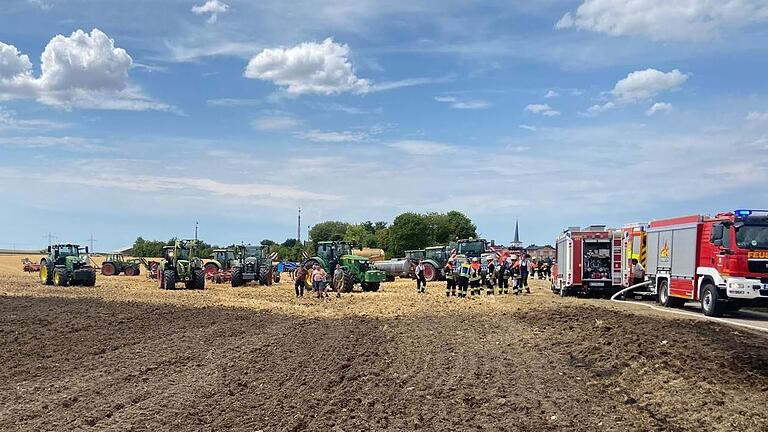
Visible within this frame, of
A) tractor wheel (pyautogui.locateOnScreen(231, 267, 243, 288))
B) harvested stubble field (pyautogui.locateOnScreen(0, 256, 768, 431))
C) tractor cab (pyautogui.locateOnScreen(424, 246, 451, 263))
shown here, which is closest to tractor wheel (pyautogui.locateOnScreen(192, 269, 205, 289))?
tractor wheel (pyautogui.locateOnScreen(231, 267, 243, 288))

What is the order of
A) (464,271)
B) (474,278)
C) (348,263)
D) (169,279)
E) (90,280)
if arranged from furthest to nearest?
(90,280) → (169,279) → (348,263) → (474,278) → (464,271)

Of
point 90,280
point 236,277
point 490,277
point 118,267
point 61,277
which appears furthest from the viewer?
point 118,267

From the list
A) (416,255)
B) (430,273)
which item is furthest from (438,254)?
(430,273)

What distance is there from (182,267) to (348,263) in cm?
835

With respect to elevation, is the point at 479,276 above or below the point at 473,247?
below

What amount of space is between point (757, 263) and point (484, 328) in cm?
716

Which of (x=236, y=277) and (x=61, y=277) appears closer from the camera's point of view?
(x=61, y=277)

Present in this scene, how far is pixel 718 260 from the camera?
57.7ft

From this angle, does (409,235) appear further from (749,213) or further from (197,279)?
(749,213)

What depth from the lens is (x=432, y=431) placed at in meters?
7.14

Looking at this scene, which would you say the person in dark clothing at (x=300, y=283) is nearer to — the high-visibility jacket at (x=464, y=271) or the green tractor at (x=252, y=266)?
the high-visibility jacket at (x=464, y=271)

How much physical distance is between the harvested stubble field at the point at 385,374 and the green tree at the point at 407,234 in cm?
8926

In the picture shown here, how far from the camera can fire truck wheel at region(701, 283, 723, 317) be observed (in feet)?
57.9

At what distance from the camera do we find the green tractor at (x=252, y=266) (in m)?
35.7
